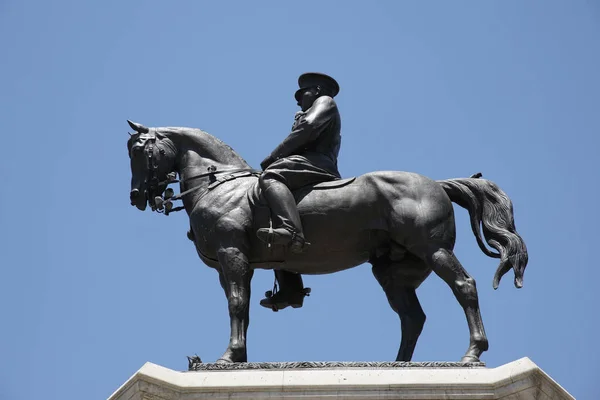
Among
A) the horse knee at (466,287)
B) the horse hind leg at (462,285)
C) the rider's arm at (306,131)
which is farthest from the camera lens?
the rider's arm at (306,131)

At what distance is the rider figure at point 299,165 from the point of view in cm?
1802

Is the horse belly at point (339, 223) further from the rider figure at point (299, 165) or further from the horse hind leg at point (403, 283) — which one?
the horse hind leg at point (403, 283)

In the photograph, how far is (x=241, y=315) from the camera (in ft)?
58.7

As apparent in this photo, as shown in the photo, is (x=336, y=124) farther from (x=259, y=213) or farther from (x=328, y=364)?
(x=328, y=364)

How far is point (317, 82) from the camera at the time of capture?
1961cm

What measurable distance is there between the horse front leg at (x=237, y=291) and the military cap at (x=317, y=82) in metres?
2.81

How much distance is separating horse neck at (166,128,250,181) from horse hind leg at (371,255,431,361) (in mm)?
2336

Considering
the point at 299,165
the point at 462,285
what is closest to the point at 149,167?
the point at 299,165

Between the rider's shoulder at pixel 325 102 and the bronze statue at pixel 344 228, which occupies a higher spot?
the rider's shoulder at pixel 325 102

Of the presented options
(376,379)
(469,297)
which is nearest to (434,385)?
(376,379)

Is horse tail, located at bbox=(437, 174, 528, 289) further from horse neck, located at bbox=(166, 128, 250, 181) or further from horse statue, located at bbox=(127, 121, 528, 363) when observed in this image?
horse neck, located at bbox=(166, 128, 250, 181)

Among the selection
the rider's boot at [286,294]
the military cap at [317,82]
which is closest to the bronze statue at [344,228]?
the rider's boot at [286,294]

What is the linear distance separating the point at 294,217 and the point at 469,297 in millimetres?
2381

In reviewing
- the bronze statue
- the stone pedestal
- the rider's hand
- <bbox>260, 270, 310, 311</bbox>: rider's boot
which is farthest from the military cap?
the stone pedestal
